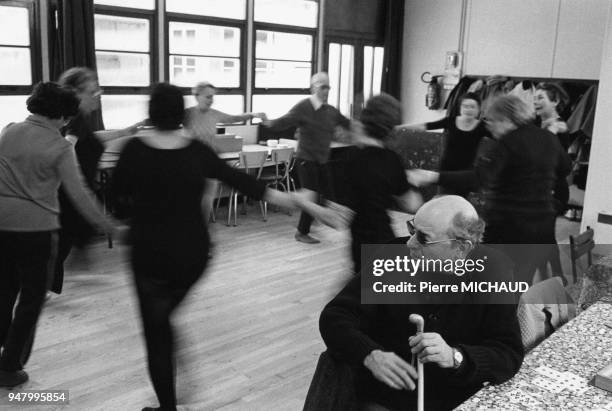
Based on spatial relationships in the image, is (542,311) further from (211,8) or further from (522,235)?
(211,8)

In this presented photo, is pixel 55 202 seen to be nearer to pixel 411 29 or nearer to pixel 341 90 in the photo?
pixel 341 90

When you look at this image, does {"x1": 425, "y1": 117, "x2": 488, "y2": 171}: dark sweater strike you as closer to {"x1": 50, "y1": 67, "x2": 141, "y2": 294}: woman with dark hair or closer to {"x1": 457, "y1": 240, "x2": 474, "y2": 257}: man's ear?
{"x1": 50, "y1": 67, "x2": 141, "y2": 294}: woman with dark hair

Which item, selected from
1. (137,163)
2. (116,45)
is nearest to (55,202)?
(137,163)

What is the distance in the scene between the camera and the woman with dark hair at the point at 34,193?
8.60 ft

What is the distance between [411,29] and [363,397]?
27.1 ft

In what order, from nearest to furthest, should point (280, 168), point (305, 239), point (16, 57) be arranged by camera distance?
point (16, 57) → point (305, 239) → point (280, 168)

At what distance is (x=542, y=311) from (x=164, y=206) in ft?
4.78

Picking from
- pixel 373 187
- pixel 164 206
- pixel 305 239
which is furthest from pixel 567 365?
pixel 305 239

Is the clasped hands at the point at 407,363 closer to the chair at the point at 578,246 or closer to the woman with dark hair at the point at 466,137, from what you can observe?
the chair at the point at 578,246

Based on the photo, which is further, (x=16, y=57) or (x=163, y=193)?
(x=16, y=57)

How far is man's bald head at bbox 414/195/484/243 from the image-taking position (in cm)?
182

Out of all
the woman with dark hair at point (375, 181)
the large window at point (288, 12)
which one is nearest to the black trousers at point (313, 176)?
the woman with dark hair at point (375, 181)

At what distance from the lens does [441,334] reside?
1.81 meters

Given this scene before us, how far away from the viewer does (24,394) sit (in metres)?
2.90
